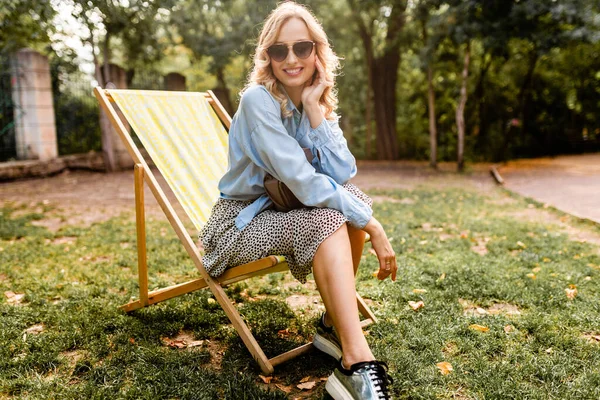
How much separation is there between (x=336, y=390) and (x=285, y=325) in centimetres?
85

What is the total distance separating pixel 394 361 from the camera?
2408 millimetres

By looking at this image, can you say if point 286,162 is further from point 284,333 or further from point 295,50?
point 284,333

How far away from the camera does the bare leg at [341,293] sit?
2049 millimetres

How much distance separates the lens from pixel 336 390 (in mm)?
2074

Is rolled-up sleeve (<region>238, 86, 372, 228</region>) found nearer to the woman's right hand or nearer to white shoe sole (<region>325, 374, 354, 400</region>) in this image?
the woman's right hand

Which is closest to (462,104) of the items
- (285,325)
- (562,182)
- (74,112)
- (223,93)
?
(562,182)

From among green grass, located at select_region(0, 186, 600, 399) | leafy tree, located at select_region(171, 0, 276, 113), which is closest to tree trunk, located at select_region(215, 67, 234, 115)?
leafy tree, located at select_region(171, 0, 276, 113)

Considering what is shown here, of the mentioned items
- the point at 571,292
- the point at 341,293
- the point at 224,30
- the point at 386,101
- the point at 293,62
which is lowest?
the point at 571,292

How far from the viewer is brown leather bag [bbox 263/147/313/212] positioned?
232 centimetres

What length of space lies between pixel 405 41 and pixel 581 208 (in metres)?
7.62

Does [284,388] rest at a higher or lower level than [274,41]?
lower

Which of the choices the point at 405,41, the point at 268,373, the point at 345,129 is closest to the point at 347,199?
the point at 268,373

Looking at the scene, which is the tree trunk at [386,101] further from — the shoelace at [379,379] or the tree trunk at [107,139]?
the shoelace at [379,379]

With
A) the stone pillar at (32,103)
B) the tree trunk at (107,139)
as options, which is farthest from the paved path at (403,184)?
the stone pillar at (32,103)
